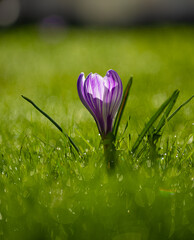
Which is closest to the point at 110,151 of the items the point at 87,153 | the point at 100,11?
the point at 87,153

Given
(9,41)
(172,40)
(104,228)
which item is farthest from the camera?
(9,41)

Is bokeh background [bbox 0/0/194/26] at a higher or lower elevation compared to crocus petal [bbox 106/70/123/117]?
higher

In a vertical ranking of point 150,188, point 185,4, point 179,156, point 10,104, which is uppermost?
point 185,4

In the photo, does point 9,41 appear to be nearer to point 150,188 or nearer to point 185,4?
point 185,4

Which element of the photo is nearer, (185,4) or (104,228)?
(104,228)

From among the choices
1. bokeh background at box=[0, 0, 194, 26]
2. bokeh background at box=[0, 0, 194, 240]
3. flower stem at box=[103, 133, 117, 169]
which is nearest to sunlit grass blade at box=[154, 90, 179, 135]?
bokeh background at box=[0, 0, 194, 240]

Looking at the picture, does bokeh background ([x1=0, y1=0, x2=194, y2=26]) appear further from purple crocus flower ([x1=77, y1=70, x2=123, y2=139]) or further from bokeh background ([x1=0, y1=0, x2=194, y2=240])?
purple crocus flower ([x1=77, y1=70, x2=123, y2=139])

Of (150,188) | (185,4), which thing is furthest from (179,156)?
(185,4)

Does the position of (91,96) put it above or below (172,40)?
below
